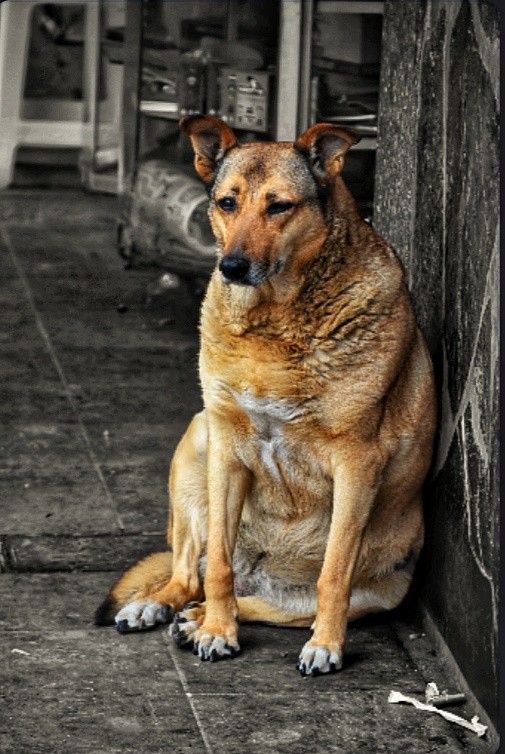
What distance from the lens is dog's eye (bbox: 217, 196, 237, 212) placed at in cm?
482

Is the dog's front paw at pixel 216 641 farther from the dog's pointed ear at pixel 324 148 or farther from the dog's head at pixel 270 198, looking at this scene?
the dog's pointed ear at pixel 324 148

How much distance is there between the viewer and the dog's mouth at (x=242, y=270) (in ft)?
15.2

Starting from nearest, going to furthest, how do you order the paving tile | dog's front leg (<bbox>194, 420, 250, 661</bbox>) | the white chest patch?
the paving tile → the white chest patch → dog's front leg (<bbox>194, 420, 250, 661</bbox>)

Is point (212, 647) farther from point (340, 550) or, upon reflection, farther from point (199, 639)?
point (340, 550)

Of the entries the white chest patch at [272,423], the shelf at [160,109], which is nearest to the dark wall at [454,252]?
the white chest patch at [272,423]

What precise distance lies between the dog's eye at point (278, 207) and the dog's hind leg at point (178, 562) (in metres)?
0.97

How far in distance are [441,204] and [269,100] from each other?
130 inches

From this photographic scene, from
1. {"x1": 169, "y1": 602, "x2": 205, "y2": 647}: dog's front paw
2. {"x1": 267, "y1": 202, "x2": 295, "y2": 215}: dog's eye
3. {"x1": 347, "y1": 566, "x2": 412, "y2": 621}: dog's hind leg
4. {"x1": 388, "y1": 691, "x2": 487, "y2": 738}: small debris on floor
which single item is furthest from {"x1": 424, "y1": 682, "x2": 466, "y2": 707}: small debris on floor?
{"x1": 267, "y1": 202, "x2": 295, "y2": 215}: dog's eye

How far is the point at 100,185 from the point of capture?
1216 centimetres

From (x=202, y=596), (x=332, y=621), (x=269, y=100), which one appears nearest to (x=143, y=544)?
(x=202, y=596)

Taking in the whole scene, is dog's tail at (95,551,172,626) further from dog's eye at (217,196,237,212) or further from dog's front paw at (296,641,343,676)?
dog's eye at (217,196,237,212)

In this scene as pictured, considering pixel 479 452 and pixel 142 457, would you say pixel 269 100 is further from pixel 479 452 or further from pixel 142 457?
pixel 479 452

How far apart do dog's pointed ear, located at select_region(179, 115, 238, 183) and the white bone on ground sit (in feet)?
4.71

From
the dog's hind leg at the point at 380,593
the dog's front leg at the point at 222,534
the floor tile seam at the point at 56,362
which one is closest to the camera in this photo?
the dog's front leg at the point at 222,534
